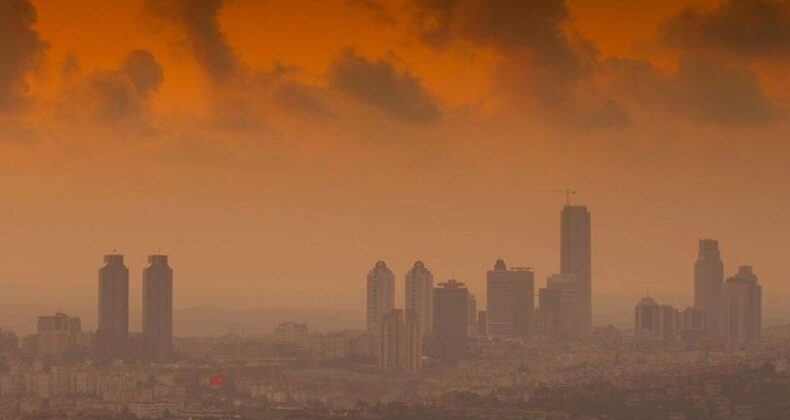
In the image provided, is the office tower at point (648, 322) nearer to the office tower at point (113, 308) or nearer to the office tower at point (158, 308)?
the office tower at point (158, 308)

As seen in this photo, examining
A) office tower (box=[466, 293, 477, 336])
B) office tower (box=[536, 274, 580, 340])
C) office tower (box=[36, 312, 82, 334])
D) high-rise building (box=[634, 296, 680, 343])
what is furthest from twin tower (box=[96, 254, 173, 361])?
high-rise building (box=[634, 296, 680, 343])

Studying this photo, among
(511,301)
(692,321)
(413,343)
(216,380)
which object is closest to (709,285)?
(692,321)

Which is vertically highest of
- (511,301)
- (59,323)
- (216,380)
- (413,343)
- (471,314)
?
(511,301)

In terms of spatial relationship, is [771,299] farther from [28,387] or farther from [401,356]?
[28,387]

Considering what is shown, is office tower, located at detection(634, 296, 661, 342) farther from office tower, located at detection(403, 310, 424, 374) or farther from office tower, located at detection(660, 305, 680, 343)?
office tower, located at detection(403, 310, 424, 374)

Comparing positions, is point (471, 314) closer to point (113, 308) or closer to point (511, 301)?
point (511, 301)

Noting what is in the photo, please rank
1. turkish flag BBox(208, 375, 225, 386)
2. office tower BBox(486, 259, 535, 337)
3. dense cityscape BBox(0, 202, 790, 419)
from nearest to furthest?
1. dense cityscape BBox(0, 202, 790, 419)
2. turkish flag BBox(208, 375, 225, 386)
3. office tower BBox(486, 259, 535, 337)

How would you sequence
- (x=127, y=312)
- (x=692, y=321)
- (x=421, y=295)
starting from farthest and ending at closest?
1. (x=692, y=321)
2. (x=421, y=295)
3. (x=127, y=312)

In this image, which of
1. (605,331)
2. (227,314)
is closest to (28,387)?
(227,314)
